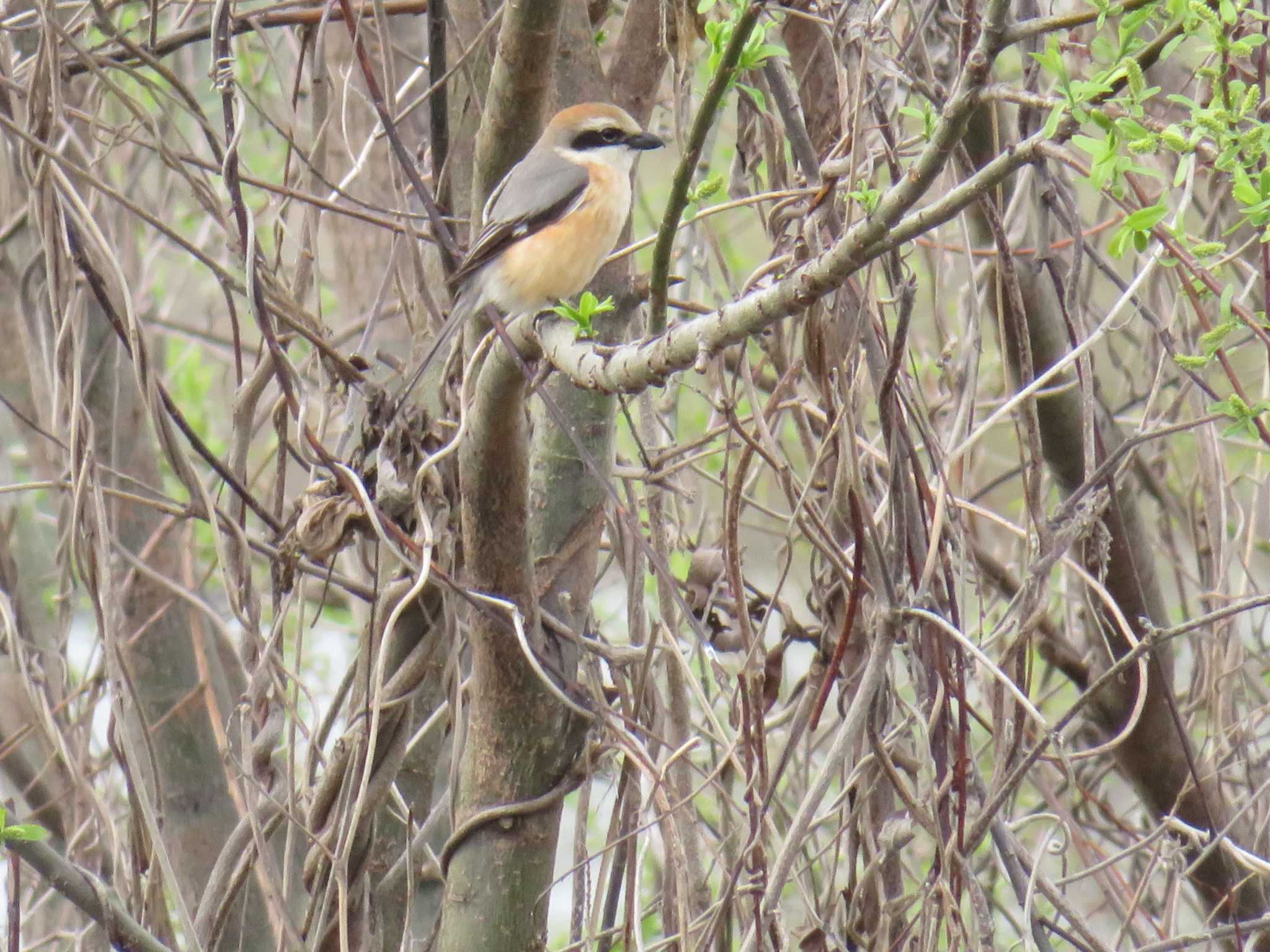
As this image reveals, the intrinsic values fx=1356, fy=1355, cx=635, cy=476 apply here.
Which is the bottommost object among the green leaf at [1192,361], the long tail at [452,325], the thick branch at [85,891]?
the thick branch at [85,891]

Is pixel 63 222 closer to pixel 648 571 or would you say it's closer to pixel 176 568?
pixel 176 568

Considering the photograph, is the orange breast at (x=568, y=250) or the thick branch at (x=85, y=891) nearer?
the thick branch at (x=85, y=891)

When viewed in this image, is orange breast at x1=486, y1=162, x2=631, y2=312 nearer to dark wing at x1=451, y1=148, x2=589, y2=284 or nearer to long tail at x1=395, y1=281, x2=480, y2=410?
dark wing at x1=451, y1=148, x2=589, y2=284

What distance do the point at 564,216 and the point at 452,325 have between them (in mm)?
653

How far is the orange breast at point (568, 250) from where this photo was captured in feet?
10.6

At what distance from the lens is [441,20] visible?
2635mm

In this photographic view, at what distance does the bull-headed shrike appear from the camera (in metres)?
2.94

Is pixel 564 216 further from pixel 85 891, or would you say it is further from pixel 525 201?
pixel 85 891

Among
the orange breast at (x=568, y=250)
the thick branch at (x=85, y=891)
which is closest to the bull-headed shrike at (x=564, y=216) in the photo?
the orange breast at (x=568, y=250)

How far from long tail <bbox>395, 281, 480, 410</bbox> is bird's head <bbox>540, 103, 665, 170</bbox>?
34cm

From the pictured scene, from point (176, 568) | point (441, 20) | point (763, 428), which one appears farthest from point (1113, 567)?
point (176, 568)

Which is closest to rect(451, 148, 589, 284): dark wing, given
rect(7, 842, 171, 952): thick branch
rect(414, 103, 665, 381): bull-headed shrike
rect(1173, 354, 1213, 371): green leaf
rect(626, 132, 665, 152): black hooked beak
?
rect(414, 103, 665, 381): bull-headed shrike

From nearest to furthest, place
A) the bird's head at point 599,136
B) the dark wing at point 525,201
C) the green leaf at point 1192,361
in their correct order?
the green leaf at point 1192,361 → the dark wing at point 525,201 → the bird's head at point 599,136

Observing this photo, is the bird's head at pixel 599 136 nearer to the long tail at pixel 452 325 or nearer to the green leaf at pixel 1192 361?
the long tail at pixel 452 325
